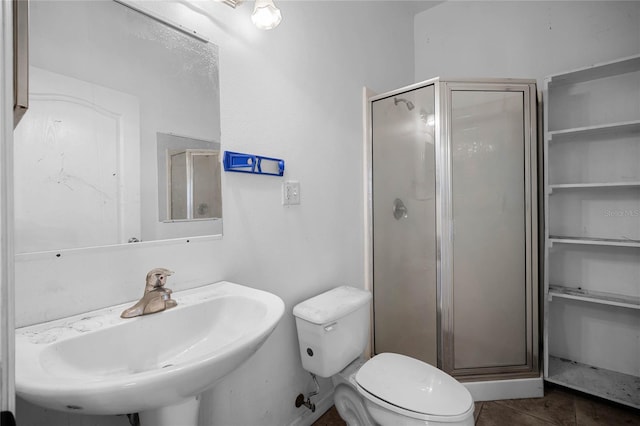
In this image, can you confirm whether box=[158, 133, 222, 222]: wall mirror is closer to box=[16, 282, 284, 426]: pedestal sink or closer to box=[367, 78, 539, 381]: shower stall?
box=[16, 282, 284, 426]: pedestal sink

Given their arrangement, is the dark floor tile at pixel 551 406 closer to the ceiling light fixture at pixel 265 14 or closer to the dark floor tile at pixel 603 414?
the dark floor tile at pixel 603 414

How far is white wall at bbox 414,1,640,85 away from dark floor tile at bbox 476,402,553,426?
2024 mm

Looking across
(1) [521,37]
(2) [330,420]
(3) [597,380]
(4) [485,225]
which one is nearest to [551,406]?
(3) [597,380]

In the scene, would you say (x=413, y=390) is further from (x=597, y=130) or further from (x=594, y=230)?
(x=597, y=130)

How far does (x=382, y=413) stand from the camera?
1.11 meters

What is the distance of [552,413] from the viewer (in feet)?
5.20

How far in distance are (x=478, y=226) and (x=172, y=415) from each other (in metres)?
1.66

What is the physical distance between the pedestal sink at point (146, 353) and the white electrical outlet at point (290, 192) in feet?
1.54

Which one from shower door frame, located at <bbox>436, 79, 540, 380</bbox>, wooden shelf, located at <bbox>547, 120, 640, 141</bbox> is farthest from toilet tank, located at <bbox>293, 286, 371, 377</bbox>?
wooden shelf, located at <bbox>547, 120, 640, 141</bbox>

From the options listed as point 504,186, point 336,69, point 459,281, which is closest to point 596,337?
point 459,281

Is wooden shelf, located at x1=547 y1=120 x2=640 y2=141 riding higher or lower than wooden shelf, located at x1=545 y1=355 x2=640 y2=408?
higher

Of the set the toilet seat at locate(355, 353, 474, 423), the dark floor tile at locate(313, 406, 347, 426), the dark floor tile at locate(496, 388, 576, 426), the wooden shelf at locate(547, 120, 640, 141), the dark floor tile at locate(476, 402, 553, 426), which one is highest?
the wooden shelf at locate(547, 120, 640, 141)

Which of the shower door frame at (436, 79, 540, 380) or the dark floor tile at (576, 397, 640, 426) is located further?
the shower door frame at (436, 79, 540, 380)

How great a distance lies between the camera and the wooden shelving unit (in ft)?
5.56
